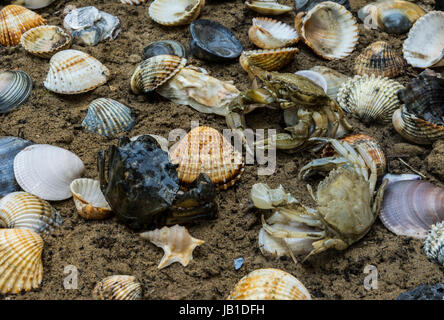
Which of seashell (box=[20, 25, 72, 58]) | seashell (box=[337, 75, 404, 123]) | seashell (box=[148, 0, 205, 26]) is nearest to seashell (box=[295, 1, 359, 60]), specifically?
seashell (box=[337, 75, 404, 123])

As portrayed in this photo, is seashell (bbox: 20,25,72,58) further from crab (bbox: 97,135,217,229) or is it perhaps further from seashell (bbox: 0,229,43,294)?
seashell (bbox: 0,229,43,294)

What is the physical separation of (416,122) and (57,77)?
6.91ft

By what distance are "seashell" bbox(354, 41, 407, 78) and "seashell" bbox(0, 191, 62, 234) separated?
2.08 m

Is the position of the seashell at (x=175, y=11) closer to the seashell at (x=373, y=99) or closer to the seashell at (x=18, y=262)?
the seashell at (x=373, y=99)

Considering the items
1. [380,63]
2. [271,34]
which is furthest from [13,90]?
[380,63]

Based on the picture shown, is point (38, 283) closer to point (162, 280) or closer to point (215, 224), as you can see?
point (162, 280)

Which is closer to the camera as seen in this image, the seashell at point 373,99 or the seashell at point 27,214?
the seashell at point 27,214

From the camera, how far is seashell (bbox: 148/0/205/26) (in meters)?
3.41

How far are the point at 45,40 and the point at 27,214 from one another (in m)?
1.44

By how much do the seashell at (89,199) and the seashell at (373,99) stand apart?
1555 millimetres

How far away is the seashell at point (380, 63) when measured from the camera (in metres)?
3.18

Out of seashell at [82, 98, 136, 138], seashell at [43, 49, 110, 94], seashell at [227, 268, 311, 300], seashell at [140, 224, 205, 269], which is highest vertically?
seashell at [43, 49, 110, 94]

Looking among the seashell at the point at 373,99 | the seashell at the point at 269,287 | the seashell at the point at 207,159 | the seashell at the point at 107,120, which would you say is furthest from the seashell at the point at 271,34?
the seashell at the point at 269,287

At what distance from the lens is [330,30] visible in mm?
3389
